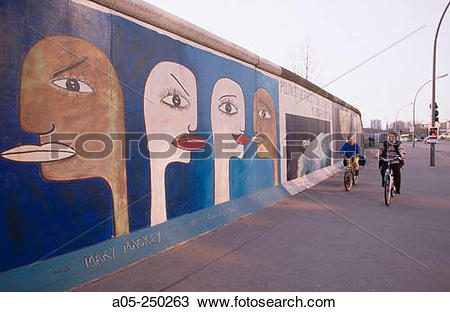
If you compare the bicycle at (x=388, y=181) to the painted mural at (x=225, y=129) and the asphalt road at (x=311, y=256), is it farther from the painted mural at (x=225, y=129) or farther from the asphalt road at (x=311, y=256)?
the painted mural at (x=225, y=129)

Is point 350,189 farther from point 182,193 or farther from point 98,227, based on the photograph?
point 98,227

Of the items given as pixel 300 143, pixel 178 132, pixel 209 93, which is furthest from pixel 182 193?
pixel 300 143

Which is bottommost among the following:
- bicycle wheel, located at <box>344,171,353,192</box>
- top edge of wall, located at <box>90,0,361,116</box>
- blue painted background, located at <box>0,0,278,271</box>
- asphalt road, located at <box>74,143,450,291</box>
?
asphalt road, located at <box>74,143,450,291</box>

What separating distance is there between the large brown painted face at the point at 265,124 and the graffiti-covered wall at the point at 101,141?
1404 mm

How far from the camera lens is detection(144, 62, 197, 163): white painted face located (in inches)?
184

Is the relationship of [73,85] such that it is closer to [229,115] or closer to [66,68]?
[66,68]

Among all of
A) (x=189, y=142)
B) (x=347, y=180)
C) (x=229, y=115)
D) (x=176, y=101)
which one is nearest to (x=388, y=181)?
(x=347, y=180)

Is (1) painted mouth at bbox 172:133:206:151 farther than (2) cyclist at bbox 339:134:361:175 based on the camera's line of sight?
No

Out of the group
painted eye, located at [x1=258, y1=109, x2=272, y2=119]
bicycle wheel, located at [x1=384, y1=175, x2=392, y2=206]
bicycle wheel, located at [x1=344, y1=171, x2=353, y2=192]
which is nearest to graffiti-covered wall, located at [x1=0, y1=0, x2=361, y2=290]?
painted eye, located at [x1=258, y1=109, x2=272, y2=119]

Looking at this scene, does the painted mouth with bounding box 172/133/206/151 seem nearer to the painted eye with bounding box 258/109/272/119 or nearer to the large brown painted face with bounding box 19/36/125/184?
the large brown painted face with bounding box 19/36/125/184

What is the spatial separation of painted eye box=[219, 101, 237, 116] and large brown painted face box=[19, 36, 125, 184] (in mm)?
2755

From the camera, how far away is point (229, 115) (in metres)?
6.84

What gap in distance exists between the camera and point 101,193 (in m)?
3.86

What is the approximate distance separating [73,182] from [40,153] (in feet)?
1.61
